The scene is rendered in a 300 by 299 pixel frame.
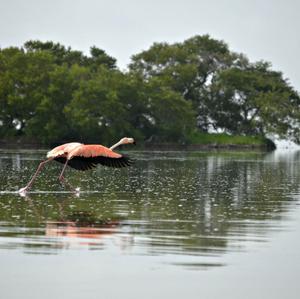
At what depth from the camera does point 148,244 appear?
14359mm

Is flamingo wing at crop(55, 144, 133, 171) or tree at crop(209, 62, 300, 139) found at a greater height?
tree at crop(209, 62, 300, 139)

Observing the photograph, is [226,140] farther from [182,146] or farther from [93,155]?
[93,155]

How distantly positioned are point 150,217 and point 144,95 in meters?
73.6

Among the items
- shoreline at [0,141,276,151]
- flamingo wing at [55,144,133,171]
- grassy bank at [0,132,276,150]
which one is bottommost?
flamingo wing at [55,144,133,171]

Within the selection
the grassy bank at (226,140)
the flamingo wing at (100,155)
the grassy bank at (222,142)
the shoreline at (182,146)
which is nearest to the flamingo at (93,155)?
the flamingo wing at (100,155)

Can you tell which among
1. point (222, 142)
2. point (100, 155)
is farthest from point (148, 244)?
point (222, 142)

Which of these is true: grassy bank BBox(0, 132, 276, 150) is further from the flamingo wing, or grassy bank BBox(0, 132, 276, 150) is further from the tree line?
the flamingo wing

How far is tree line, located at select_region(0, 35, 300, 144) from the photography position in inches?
3388

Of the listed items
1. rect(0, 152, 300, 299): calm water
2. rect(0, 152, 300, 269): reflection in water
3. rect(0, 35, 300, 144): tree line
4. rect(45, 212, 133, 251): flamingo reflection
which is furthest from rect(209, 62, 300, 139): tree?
rect(45, 212, 133, 251): flamingo reflection

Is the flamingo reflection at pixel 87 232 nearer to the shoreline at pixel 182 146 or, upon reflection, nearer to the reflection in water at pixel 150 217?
the reflection in water at pixel 150 217

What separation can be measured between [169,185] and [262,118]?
7850 centimetres

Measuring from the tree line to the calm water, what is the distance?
61.6 m

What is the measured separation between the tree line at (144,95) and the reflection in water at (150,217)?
56317 mm

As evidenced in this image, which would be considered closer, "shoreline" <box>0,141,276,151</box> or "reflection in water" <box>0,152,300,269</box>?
"reflection in water" <box>0,152,300,269</box>
